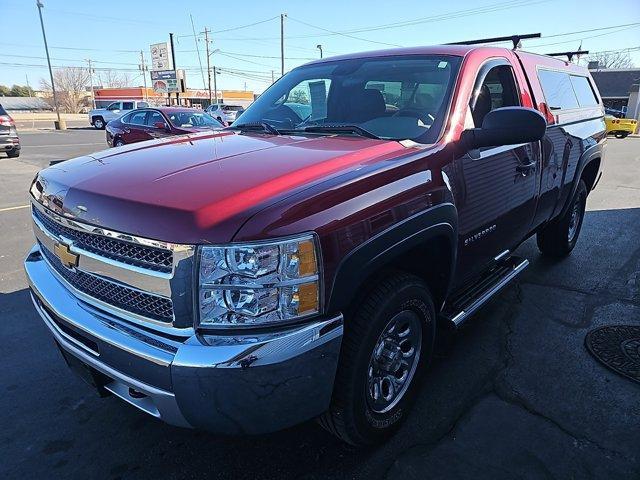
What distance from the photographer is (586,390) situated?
2.92m

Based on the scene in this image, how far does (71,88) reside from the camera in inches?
3612

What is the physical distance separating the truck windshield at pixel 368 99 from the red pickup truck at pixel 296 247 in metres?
0.02

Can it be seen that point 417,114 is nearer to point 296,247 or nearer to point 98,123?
point 296,247

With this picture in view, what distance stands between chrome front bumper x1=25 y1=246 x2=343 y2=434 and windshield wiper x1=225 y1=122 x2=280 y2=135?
167cm

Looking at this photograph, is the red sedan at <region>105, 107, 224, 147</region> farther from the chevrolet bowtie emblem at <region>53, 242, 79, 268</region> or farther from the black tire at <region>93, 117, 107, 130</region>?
the black tire at <region>93, 117, 107, 130</region>

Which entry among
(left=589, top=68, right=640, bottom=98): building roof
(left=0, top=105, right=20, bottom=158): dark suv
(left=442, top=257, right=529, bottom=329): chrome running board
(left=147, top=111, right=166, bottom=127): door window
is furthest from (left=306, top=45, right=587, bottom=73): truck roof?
(left=589, top=68, right=640, bottom=98): building roof

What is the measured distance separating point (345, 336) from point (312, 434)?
32.5 inches

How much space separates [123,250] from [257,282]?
23.7 inches

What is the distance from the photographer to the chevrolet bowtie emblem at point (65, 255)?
2115 millimetres

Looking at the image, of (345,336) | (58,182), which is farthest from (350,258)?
(58,182)

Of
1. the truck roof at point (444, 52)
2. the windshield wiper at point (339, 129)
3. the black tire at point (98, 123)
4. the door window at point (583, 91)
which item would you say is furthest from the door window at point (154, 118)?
the black tire at point (98, 123)

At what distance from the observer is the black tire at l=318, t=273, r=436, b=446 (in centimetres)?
204

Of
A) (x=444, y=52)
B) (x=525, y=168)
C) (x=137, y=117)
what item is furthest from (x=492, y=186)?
(x=137, y=117)

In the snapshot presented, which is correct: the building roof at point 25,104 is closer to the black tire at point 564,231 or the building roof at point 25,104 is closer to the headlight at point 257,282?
the black tire at point 564,231
